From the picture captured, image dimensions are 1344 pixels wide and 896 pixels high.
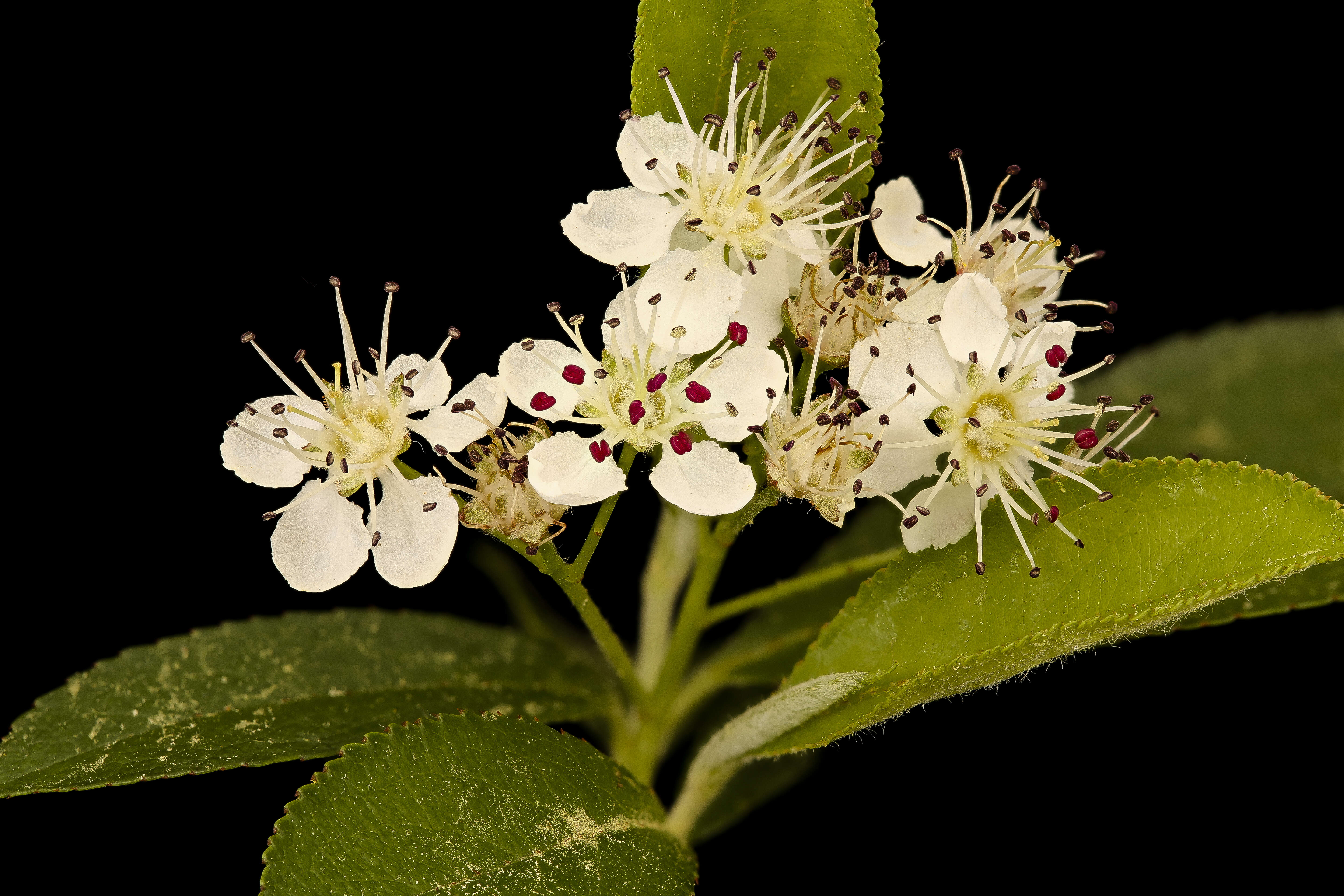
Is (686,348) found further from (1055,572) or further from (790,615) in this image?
(790,615)

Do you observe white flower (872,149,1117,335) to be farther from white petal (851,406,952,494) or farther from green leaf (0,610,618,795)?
green leaf (0,610,618,795)

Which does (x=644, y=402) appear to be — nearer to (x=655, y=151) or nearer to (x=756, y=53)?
(x=655, y=151)

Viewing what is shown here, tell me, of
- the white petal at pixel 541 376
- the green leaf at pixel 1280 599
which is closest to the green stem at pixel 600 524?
the white petal at pixel 541 376

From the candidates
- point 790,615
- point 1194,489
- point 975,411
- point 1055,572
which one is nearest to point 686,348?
point 975,411

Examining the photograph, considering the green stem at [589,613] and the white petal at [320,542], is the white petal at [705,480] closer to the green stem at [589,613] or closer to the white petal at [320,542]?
the green stem at [589,613]

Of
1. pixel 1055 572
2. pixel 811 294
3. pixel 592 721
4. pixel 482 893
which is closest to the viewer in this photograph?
pixel 482 893

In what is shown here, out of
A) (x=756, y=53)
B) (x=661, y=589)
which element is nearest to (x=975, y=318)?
(x=756, y=53)
